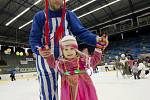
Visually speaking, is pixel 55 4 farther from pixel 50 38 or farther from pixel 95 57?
pixel 95 57

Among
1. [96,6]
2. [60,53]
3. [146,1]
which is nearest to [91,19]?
[96,6]

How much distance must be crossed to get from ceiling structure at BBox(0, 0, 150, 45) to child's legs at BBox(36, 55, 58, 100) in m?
12.8

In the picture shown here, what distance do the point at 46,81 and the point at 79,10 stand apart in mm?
15692

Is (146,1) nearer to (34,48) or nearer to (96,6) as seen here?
(96,6)

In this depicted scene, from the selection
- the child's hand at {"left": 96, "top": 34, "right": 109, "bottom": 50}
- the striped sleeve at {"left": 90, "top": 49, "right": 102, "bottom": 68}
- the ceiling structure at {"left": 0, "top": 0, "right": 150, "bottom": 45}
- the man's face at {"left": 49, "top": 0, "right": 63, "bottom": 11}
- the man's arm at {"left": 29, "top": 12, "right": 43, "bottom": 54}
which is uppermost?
the ceiling structure at {"left": 0, "top": 0, "right": 150, "bottom": 45}

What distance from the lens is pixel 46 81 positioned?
1557 millimetres

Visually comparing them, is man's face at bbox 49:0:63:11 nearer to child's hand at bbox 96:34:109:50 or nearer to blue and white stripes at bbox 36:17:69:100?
blue and white stripes at bbox 36:17:69:100

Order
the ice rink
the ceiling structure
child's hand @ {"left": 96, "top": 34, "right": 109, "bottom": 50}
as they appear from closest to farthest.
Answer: child's hand @ {"left": 96, "top": 34, "right": 109, "bottom": 50} < the ice rink < the ceiling structure

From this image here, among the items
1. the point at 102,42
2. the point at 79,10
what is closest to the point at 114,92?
the point at 102,42

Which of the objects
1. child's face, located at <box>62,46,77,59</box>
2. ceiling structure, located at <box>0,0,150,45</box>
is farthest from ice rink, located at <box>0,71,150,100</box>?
ceiling structure, located at <box>0,0,150,45</box>

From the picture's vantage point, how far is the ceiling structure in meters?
14.6

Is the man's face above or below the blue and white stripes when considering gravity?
above

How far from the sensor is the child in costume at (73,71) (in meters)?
1.52

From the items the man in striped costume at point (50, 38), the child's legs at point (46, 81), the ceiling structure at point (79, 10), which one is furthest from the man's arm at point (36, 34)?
→ the ceiling structure at point (79, 10)
